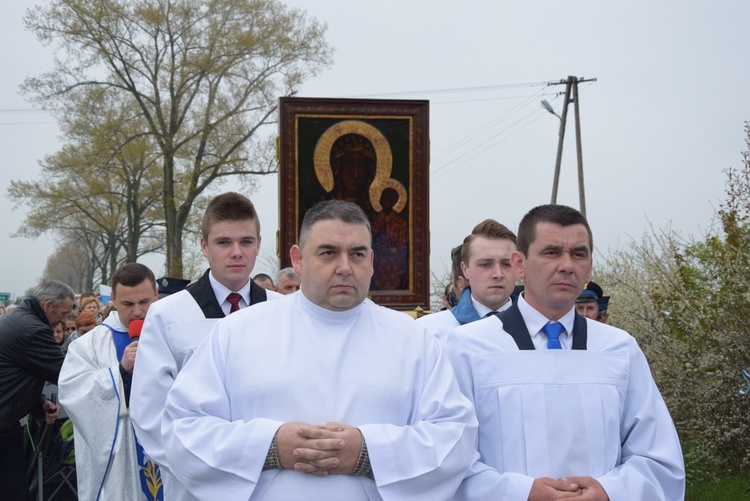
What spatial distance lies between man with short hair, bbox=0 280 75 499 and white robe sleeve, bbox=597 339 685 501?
418cm

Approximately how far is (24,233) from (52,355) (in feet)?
70.7

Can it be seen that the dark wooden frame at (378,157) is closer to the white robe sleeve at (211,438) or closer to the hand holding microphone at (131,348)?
the hand holding microphone at (131,348)

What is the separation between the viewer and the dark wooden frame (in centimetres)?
904

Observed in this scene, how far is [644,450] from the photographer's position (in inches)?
124

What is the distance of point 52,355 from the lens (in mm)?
5988

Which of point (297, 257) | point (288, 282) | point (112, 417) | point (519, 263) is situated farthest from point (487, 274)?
point (288, 282)

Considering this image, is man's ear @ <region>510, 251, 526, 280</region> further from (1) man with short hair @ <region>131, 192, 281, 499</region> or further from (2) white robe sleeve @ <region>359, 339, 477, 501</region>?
(1) man with short hair @ <region>131, 192, 281, 499</region>

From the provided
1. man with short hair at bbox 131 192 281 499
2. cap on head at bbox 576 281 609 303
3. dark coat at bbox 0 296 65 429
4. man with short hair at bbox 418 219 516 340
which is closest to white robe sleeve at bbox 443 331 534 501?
man with short hair at bbox 131 192 281 499

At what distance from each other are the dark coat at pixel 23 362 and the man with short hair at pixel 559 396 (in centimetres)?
368

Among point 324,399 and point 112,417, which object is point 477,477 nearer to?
point 324,399

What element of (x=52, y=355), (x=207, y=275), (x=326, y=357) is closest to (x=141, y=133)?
(x=52, y=355)

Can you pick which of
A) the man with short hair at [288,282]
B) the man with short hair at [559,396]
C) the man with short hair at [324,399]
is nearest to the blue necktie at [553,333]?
the man with short hair at [559,396]

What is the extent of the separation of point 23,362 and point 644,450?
4418 millimetres

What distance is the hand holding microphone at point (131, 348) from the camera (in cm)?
491
